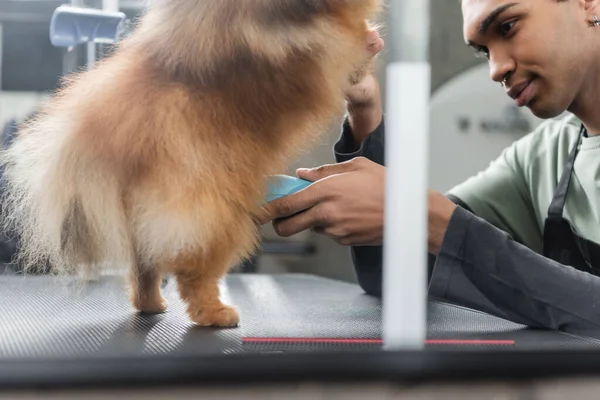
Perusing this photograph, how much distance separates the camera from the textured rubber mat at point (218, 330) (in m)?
0.72

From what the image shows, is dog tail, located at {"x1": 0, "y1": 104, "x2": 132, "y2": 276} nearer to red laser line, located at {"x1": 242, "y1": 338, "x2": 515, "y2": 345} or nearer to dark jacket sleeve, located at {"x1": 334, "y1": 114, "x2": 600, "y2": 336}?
red laser line, located at {"x1": 242, "y1": 338, "x2": 515, "y2": 345}

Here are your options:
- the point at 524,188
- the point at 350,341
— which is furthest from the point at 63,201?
the point at 524,188

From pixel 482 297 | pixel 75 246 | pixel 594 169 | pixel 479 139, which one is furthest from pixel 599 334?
pixel 479 139

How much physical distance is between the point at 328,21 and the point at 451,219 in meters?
0.33

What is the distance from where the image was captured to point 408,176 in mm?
621

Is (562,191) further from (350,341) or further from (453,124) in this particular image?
(453,124)

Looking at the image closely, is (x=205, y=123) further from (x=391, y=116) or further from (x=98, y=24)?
(x=98, y=24)

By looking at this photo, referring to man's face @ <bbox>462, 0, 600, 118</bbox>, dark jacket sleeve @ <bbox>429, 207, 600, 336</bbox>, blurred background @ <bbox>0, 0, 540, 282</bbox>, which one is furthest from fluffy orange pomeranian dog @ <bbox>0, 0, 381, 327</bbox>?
blurred background @ <bbox>0, 0, 540, 282</bbox>

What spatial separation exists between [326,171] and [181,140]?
10.4 inches

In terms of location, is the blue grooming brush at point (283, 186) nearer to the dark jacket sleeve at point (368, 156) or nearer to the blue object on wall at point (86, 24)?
the dark jacket sleeve at point (368, 156)

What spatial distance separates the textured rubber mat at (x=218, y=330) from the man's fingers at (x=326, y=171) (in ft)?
0.71

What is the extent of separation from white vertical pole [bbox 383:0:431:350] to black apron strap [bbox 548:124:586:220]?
82 cm

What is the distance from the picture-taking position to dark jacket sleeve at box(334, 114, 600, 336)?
95 centimetres

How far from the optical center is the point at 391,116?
2.06 feet
